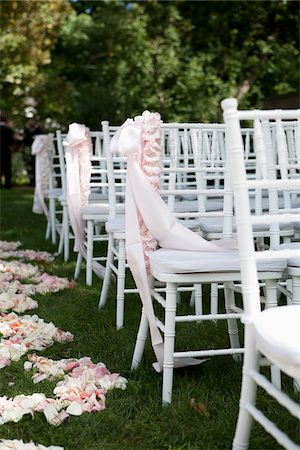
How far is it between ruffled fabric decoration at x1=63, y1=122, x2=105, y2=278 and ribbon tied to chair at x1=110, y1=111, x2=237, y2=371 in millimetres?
2225

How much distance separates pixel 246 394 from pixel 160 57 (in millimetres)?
16787

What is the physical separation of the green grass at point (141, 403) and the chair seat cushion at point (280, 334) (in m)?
0.56

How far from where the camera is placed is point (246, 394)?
208 cm

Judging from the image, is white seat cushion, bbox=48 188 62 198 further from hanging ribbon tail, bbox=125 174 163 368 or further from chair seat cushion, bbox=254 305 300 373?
chair seat cushion, bbox=254 305 300 373

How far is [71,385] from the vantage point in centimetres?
276

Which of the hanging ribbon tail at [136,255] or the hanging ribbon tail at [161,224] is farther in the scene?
the hanging ribbon tail at [136,255]

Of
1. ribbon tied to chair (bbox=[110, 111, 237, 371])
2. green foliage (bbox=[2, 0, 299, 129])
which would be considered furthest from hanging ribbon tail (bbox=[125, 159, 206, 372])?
green foliage (bbox=[2, 0, 299, 129])

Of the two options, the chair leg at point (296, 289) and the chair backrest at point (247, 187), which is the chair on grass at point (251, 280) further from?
the chair leg at point (296, 289)

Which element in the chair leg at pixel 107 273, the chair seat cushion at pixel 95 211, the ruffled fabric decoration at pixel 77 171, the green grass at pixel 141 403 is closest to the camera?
the green grass at pixel 141 403

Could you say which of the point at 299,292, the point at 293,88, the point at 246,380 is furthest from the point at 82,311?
the point at 293,88

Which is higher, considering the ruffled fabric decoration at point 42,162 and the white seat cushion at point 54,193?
the ruffled fabric decoration at point 42,162

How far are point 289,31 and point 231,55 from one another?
1389 mm

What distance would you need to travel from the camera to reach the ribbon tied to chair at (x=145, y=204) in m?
2.90

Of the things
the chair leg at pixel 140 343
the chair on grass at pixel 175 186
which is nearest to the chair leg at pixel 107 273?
the chair on grass at pixel 175 186
